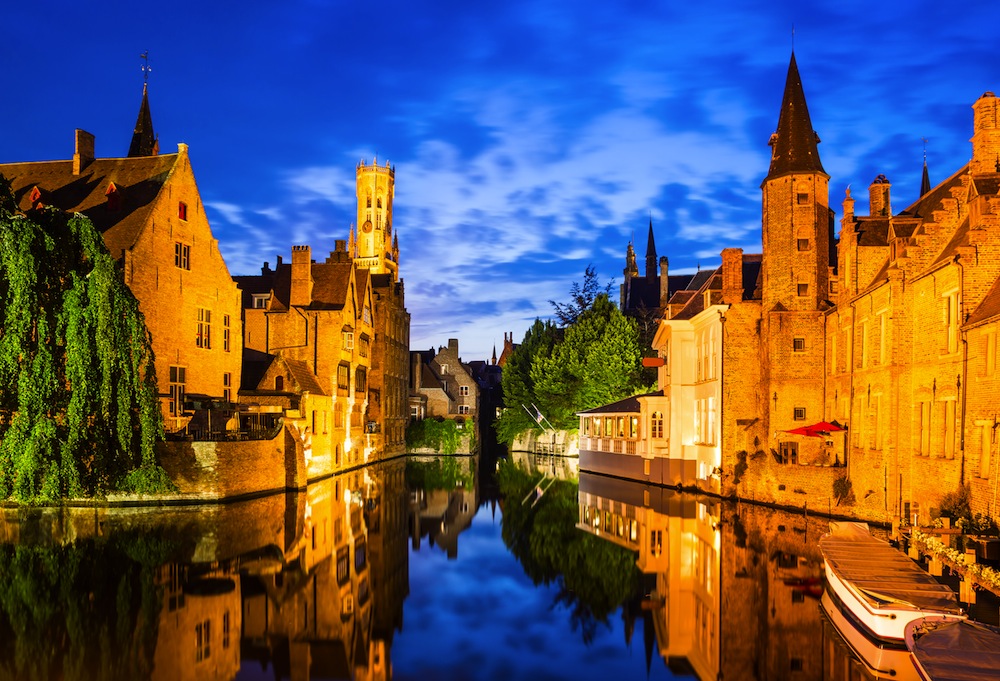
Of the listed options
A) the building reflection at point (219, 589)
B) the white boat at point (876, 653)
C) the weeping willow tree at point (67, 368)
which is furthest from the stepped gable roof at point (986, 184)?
the weeping willow tree at point (67, 368)

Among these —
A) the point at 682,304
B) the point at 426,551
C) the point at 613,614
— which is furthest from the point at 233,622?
the point at 682,304

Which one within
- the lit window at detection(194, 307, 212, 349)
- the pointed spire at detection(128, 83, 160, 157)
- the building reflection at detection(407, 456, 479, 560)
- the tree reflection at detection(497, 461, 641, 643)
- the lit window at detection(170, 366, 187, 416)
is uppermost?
the pointed spire at detection(128, 83, 160, 157)

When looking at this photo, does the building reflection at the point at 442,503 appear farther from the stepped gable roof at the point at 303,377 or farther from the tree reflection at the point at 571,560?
the stepped gable roof at the point at 303,377

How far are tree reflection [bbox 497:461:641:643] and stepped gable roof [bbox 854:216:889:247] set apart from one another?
48.9ft

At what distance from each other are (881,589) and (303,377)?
113ft

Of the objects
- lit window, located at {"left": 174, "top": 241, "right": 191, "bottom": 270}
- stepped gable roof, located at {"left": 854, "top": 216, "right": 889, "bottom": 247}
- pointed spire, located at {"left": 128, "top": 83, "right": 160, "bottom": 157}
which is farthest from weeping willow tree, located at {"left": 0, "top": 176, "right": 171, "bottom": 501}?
pointed spire, located at {"left": 128, "top": 83, "right": 160, "bottom": 157}

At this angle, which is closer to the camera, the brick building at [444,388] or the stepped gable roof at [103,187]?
the stepped gable roof at [103,187]

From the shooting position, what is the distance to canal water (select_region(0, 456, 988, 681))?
1341cm

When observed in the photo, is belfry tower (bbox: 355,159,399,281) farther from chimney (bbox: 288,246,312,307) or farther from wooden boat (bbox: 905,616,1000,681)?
wooden boat (bbox: 905,616,1000,681)

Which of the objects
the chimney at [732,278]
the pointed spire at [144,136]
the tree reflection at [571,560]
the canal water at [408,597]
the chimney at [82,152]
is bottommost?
the tree reflection at [571,560]

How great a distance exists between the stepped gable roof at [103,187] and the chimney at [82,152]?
197mm

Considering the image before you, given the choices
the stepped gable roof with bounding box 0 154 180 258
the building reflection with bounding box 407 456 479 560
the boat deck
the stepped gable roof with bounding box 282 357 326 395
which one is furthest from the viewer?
the stepped gable roof with bounding box 282 357 326 395

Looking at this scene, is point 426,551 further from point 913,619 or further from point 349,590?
point 913,619

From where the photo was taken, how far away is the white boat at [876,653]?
12742 mm
